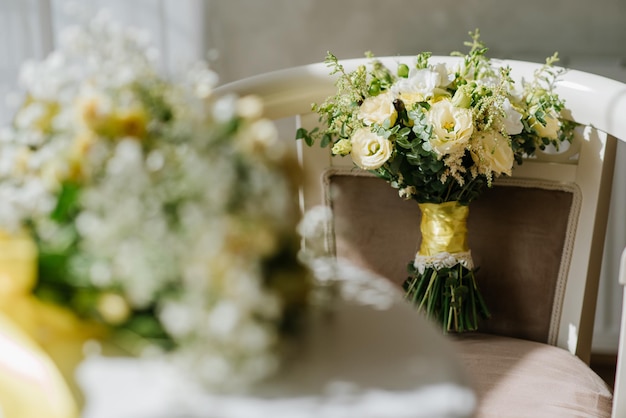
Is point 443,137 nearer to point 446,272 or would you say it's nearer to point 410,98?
point 410,98

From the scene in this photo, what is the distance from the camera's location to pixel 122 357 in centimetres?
67

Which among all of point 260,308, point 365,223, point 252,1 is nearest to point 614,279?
point 365,223

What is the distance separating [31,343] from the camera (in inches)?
26.5

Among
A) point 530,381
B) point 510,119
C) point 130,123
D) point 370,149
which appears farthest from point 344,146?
point 130,123

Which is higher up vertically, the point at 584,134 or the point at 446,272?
the point at 584,134

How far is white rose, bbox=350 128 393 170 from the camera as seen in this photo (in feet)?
4.46

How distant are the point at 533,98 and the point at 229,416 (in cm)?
111

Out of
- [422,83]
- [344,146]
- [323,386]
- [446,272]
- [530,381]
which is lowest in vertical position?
[530,381]

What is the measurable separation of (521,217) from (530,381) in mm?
395

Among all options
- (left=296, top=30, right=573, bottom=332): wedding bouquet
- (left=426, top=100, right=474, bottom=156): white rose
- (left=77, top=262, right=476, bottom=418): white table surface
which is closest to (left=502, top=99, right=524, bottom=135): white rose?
(left=296, top=30, right=573, bottom=332): wedding bouquet

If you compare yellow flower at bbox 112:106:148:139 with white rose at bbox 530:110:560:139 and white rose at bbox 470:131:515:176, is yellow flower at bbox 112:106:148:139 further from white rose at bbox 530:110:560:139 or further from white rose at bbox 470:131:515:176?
white rose at bbox 530:110:560:139

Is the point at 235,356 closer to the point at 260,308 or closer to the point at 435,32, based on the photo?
the point at 260,308

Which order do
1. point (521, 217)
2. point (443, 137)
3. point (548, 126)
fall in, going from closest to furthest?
1. point (443, 137)
2. point (548, 126)
3. point (521, 217)

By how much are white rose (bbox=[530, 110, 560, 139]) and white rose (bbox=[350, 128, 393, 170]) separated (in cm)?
31
